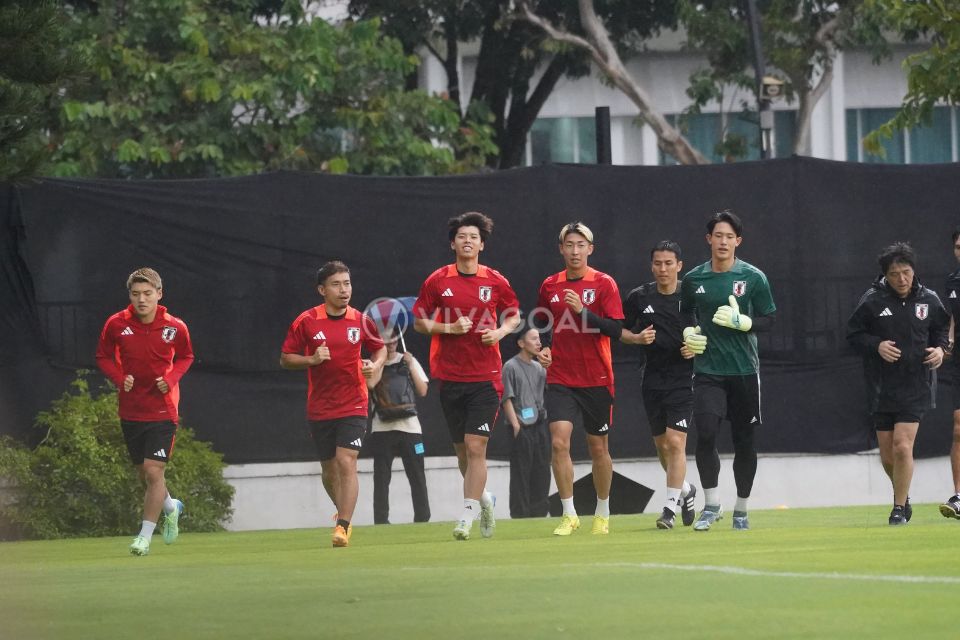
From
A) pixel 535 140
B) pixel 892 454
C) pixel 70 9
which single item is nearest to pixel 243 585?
pixel 892 454

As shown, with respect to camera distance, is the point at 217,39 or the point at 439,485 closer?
the point at 439,485

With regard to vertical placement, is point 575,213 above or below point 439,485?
above

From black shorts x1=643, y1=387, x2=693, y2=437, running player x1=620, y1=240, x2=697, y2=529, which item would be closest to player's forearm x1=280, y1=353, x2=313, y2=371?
running player x1=620, y1=240, x2=697, y2=529

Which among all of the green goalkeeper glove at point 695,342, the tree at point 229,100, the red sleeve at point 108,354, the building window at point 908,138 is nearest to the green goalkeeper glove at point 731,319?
the green goalkeeper glove at point 695,342

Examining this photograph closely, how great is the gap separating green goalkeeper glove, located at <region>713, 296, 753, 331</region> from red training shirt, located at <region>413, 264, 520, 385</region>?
5.35ft

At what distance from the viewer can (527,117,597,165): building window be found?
33281mm

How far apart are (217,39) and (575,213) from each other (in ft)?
22.2

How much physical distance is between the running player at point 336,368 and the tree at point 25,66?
95.0 inches

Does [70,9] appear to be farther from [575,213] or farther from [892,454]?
[892,454]

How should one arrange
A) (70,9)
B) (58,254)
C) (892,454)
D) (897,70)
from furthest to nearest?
1. (897,70)
2. (70,9)
3. (58,254)
4. (892,454)

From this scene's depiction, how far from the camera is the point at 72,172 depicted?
68.9 feet

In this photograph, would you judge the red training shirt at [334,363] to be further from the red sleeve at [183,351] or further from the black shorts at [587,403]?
the black shorts at [587,403]

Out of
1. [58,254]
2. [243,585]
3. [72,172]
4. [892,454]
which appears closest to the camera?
[243,585]

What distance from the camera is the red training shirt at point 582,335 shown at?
43.1 feet
